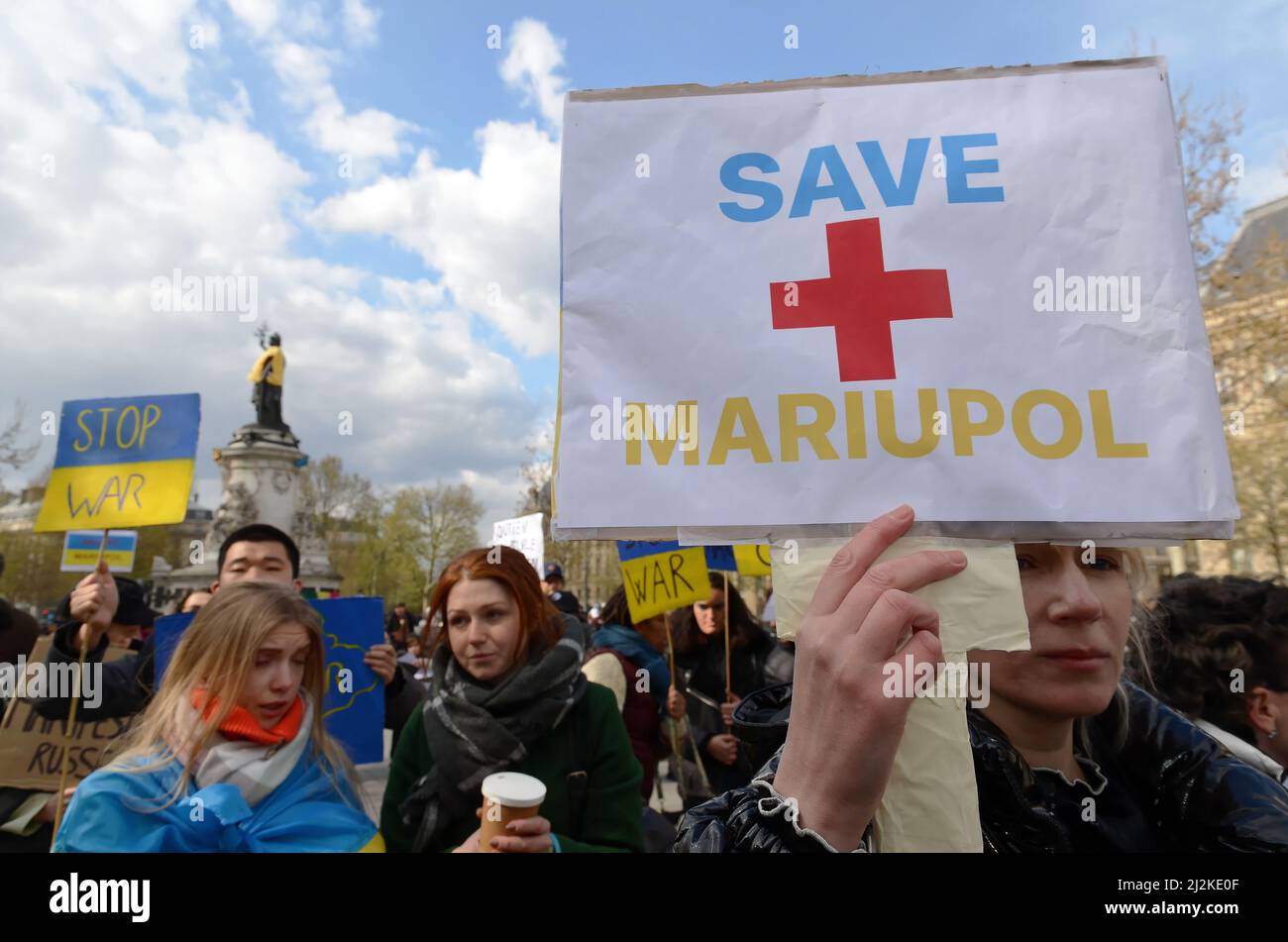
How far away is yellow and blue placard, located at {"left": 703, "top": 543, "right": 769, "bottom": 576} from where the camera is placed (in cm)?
517

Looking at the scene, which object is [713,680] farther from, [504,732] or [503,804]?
[503,804]

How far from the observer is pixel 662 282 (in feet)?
3.98

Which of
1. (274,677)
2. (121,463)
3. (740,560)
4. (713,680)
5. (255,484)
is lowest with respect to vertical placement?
(713,680)

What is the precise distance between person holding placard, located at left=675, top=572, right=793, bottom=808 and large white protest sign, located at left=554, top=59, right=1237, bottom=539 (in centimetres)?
342

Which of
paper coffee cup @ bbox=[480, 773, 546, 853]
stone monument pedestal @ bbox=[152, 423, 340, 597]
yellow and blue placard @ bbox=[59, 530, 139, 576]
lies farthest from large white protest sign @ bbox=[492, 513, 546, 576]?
stone monument pedestal @ bbox=[152, 423, 340, 597]

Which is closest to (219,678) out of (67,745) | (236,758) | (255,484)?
(236,758)

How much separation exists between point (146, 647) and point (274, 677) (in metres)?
1.71

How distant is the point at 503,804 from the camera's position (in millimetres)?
1530

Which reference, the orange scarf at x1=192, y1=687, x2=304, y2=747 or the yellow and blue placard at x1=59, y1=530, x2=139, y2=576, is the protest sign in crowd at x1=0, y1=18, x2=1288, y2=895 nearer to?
the orange scarf at x1=192, y1=687, x2=304, y2=747

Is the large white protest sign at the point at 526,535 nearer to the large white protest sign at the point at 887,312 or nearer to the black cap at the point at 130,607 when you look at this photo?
the black cap at the point at 130,607

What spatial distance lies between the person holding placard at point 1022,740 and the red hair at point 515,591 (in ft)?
4.10

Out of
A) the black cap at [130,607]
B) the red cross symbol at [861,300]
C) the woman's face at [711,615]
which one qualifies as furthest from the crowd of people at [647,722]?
the woman's face at [711,615]
